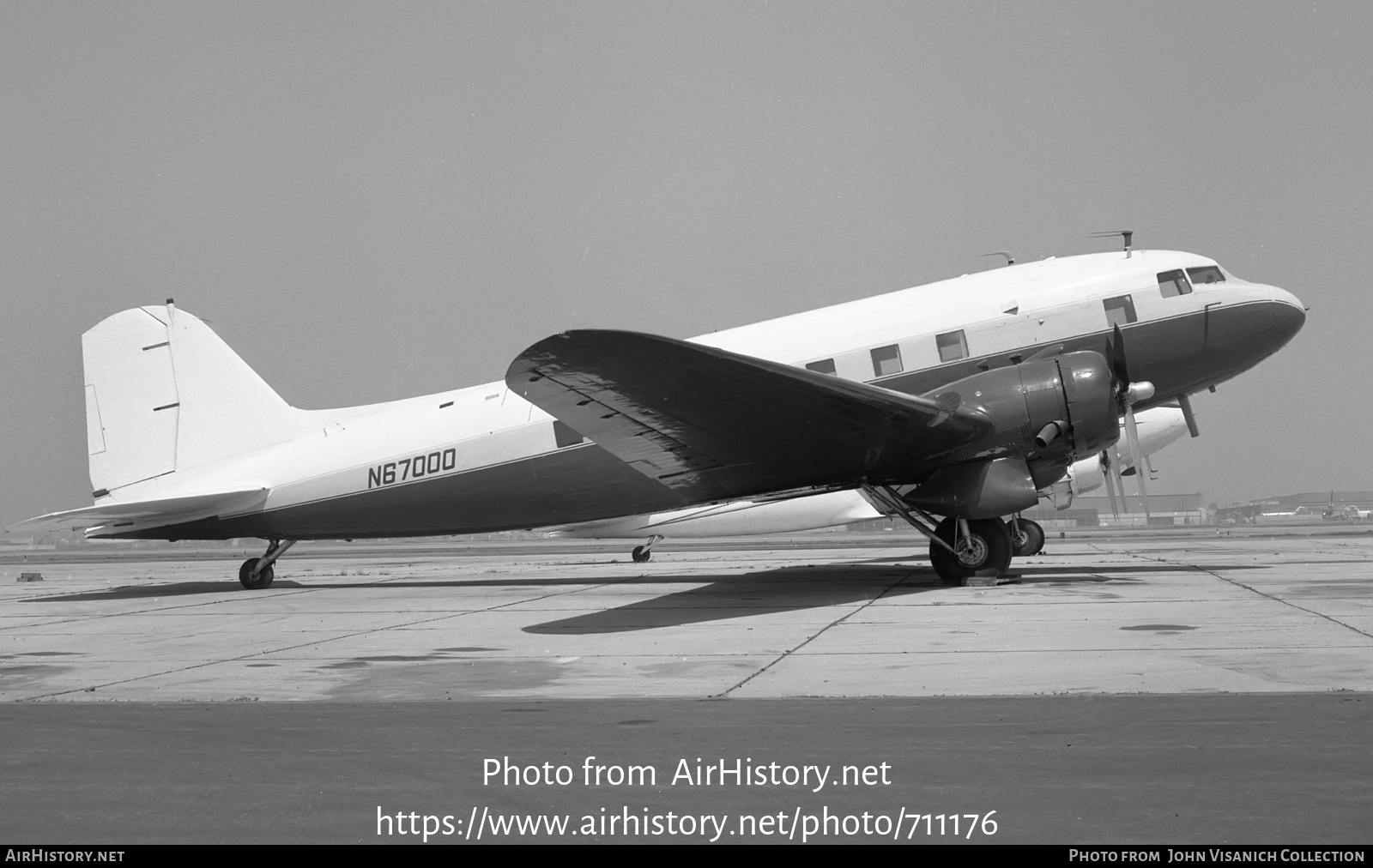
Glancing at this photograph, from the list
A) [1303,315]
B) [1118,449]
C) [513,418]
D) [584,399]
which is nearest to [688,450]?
[584,399]

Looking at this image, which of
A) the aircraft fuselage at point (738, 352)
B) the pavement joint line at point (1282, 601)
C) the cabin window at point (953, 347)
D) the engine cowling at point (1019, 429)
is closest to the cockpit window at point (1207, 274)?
the aircraft fuselage at point (738, 352)

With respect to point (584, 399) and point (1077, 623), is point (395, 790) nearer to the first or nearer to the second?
point (1077, 623)

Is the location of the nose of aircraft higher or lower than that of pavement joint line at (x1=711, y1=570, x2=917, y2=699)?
higher

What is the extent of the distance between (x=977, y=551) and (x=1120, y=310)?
447cm

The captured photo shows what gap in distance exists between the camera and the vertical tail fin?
2116 centimetres

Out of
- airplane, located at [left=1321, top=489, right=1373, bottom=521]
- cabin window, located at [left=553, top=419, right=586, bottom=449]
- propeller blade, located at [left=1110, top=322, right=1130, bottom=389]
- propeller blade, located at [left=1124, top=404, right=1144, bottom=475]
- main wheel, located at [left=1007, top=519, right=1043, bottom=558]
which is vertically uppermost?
propeller blade, located at [left=1110, top=322, right=1130, bottom=389]

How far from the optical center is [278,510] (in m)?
20.5

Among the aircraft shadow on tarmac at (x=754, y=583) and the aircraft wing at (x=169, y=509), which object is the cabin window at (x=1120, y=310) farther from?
the aircraft wing at (x=169, y=509)

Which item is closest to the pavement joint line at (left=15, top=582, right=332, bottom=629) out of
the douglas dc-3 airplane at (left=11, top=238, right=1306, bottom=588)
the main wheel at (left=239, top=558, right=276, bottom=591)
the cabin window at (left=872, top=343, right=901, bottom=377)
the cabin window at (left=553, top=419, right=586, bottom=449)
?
the main wheel at (left=239, top=558, right=276, bottom=591)

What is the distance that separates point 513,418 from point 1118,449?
1787 centimetres

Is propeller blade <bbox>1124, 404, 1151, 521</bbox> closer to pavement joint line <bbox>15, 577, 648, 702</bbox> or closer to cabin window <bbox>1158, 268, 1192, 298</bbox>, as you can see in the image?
cabin window <bbox>1158, 268, 1192, 298</bbox>

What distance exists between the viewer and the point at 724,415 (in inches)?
620

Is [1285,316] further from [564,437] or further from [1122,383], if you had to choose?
[564,437]

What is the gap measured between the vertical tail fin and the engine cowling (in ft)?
39.7
